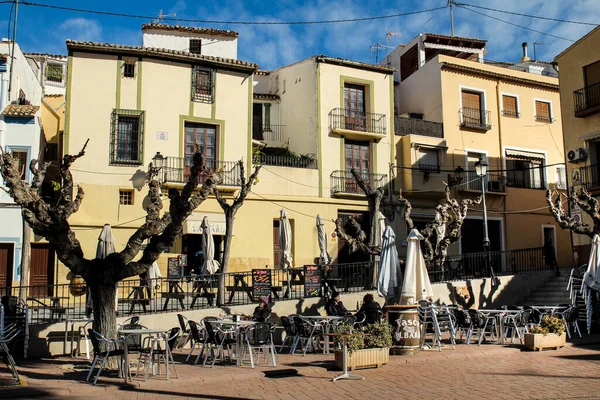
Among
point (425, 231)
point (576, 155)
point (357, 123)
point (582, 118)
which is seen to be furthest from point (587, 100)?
point (357, 123)

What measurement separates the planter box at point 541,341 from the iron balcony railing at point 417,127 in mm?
16809

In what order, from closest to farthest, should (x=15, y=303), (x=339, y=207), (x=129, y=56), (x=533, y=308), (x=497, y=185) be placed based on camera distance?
(x=15, y=303), (x=533, y=308), (x=129, y=56), (x=339, y=207), (x=497, y=185)

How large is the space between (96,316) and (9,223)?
43.7ft

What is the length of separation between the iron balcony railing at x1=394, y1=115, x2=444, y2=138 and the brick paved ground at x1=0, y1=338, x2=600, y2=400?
58.0ft

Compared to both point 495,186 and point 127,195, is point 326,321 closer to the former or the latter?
point 127,195

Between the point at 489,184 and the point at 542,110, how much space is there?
570cm

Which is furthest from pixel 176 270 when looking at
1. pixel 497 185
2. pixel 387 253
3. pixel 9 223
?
pixel 497 185

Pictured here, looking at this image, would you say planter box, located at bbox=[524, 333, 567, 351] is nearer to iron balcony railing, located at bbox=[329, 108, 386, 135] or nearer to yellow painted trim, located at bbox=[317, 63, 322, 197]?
yellow painted trim, located at bbox=[317, 63, 322, 197]

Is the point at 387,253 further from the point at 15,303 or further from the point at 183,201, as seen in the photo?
the point at 15,303

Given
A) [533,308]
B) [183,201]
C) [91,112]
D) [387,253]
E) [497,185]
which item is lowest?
[533,308]

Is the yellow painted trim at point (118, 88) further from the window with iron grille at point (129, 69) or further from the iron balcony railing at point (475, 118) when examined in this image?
the iron balcony railing at point (475, 118)

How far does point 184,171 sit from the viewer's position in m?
24.5

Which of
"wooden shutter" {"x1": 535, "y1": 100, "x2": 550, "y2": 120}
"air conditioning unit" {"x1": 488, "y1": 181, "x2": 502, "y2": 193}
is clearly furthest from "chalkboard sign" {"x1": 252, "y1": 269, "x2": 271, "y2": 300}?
"wooden shutter" {"x1": 535, "y1": 100, "x2": 550, "y2": 120}

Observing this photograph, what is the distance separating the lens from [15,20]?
23016 mm
